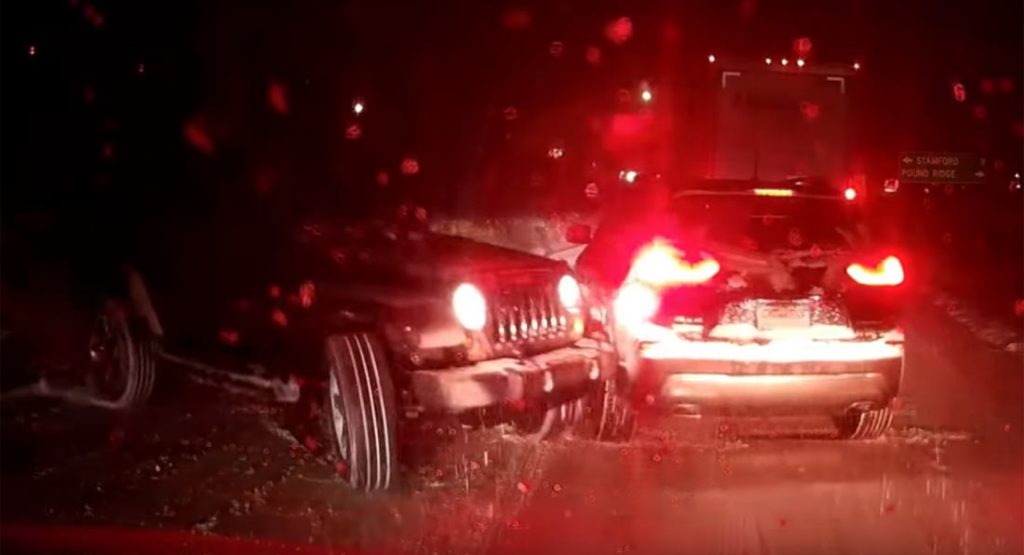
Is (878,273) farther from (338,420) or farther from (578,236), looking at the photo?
(338,420)

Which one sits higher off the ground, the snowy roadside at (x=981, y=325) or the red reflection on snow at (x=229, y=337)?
the snowy roadside at (x=981, y=325)

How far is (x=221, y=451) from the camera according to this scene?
7.89 meters

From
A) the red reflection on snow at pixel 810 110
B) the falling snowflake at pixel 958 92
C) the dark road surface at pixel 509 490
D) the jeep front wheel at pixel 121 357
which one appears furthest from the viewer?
the falling snowflake at pixel 958 92

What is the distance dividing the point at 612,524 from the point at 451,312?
4.57 feet

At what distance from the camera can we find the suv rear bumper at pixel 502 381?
265 inches

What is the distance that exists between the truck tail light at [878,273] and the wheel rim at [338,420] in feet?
10.1

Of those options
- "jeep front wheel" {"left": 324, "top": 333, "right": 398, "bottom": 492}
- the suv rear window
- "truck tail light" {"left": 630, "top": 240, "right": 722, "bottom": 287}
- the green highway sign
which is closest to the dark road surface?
"jeep front wheel" {"left": 324, "top": 333, "right": 398, "bottom": 492}

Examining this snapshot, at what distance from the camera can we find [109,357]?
28.9 ft

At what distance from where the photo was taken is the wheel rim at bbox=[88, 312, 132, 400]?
8.52 meters

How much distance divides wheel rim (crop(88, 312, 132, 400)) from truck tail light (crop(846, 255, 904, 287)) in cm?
460

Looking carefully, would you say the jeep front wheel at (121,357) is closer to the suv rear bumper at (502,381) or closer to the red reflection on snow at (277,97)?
the red reflection on snow at (277,97)

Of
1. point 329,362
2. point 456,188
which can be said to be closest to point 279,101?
point 329,362

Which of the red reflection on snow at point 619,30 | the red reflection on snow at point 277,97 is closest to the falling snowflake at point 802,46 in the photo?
the red reflection on snow at point 619,30

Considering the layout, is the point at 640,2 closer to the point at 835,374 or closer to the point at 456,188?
the point at 456,188
